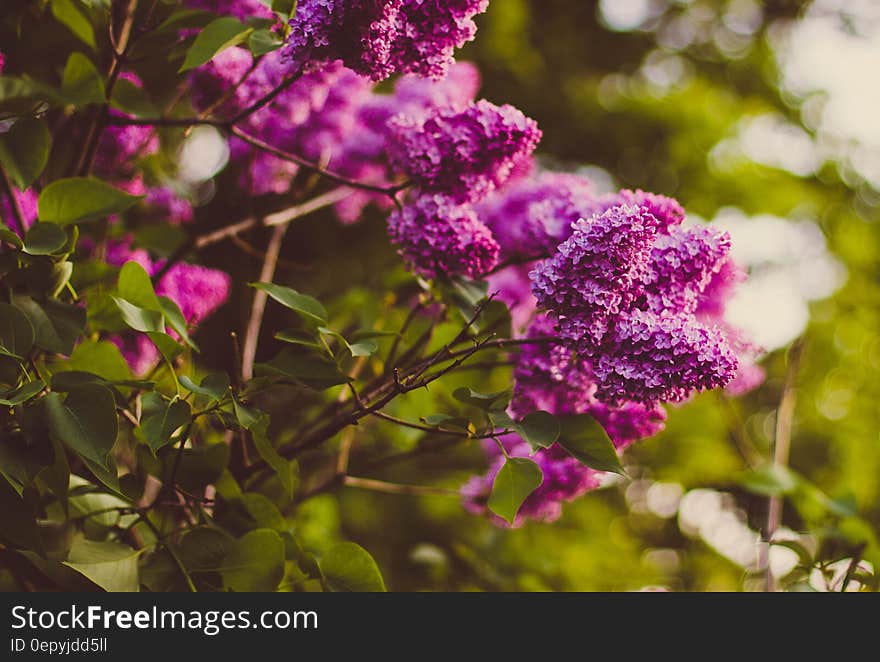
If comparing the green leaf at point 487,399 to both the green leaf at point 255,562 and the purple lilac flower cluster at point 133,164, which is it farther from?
the purple lilac flower cluster at point 133,164

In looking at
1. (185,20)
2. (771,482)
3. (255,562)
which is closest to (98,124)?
(185,20)

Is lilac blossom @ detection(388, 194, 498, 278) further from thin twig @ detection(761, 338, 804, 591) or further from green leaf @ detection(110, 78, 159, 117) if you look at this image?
thin twig @ detection(761, 338, 804, 591)

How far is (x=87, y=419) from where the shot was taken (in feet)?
2.57

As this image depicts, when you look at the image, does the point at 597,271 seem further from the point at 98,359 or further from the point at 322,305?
the point at 98,359

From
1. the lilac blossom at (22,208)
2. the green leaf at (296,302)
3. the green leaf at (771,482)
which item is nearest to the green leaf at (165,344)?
the green leaf at (296,302)

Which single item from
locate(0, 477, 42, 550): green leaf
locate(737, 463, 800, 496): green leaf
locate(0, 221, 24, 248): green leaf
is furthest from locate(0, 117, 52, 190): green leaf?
locate(737, 463, 800, 496): green leaf

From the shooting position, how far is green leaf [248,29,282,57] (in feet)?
2.95

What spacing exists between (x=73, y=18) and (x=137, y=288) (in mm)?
400

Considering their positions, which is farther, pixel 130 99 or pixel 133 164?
pixel 133 164

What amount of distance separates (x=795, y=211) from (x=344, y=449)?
4238 mm

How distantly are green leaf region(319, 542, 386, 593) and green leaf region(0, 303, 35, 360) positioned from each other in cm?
40

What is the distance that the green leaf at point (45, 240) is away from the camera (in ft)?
2.77

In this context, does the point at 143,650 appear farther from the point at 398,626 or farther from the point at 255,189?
the point at 255,189

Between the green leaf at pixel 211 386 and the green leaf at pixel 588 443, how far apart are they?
36 centimetres
